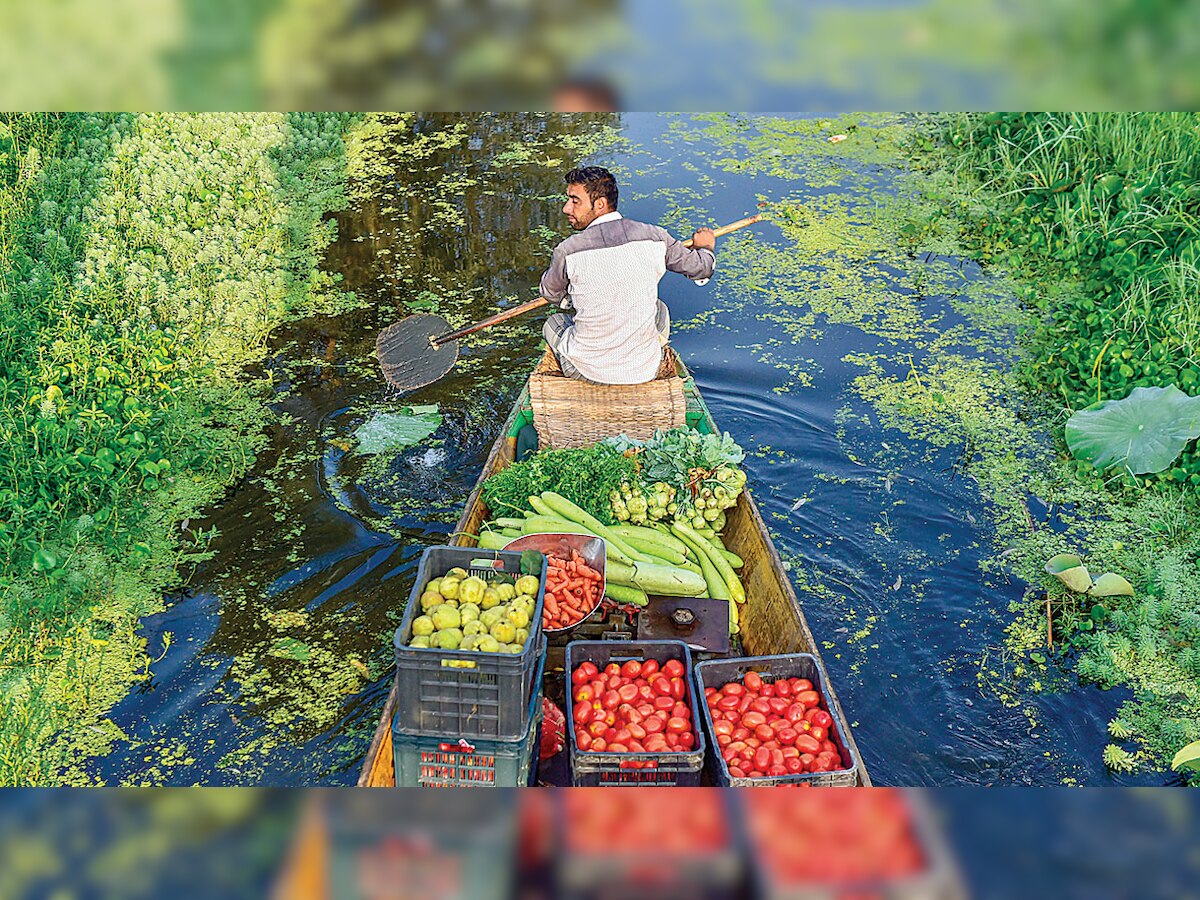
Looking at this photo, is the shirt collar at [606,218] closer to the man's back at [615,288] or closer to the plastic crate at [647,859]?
the man's back at [615,288]

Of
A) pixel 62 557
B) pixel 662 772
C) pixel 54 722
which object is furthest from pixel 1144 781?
pixel 62 557

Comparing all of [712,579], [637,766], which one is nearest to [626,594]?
[712,579]

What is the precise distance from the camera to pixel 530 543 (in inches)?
196

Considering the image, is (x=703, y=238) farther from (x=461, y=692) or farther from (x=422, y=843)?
(x=422, y=843)

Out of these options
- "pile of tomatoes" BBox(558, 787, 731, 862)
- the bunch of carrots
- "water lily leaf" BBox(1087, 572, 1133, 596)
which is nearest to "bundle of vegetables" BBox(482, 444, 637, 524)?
the bunch of carrots

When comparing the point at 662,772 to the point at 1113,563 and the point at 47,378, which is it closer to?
the point at 1113,563

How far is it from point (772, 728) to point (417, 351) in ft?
13.9

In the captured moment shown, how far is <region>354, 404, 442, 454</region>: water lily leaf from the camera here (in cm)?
732

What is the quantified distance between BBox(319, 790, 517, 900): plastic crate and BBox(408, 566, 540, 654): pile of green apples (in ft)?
10.4

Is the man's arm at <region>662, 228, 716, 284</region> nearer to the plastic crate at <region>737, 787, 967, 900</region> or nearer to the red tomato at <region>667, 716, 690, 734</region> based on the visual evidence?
the red tomato at <region>667, 716, 690, 734</region>

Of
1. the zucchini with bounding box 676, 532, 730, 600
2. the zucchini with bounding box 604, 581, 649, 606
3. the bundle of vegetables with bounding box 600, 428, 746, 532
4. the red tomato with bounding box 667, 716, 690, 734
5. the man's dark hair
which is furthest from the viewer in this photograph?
the man's dark hair

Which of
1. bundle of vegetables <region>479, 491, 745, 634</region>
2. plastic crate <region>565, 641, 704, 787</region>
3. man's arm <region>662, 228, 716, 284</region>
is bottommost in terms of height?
plastic crate <region>565, 641, 704, 787</region>

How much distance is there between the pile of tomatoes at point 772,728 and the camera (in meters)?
3.98

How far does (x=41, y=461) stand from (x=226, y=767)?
2.48 m
